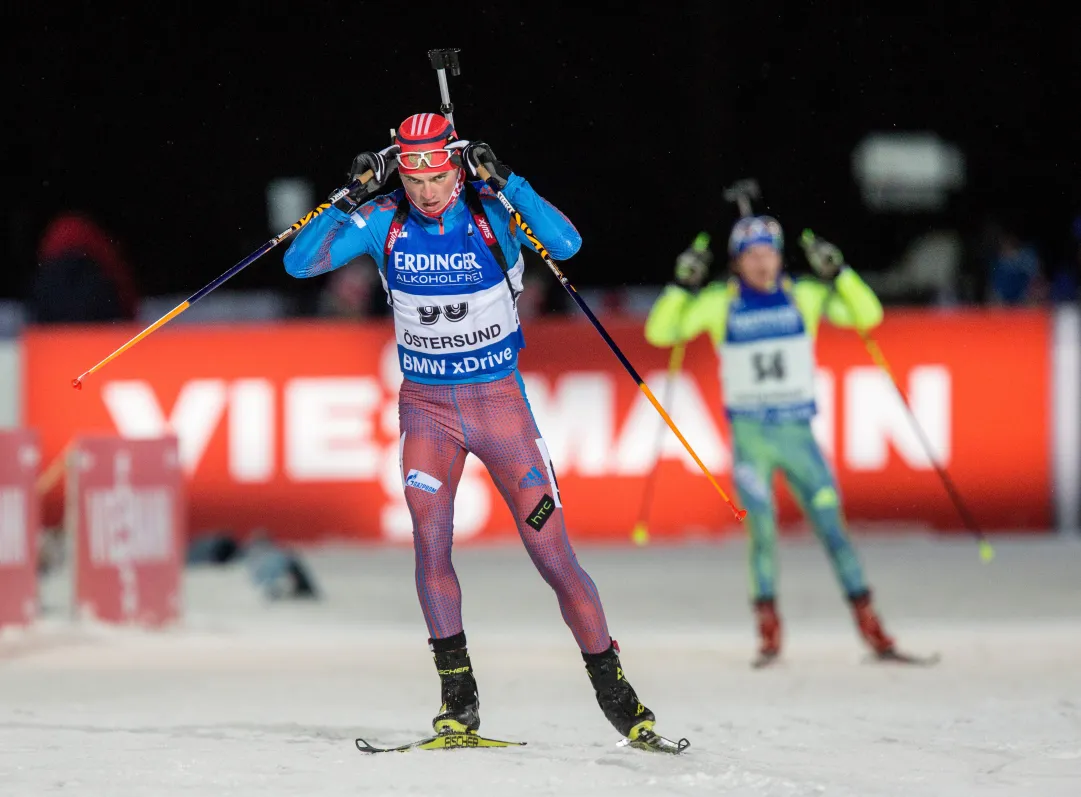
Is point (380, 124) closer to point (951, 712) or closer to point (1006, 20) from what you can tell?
point (1006, 20)

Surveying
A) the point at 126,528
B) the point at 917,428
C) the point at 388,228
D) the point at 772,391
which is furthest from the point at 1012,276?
the point at 388,228

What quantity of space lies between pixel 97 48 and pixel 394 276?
46.4 ft

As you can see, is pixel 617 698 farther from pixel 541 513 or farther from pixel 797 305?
pixel 797 305

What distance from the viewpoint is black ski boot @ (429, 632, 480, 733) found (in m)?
6.09

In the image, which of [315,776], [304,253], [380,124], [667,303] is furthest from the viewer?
[380,124]

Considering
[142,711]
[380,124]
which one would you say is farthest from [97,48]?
[142,711]

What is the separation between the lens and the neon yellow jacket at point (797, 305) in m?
8.89

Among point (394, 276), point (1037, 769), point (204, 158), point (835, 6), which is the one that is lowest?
point (1037, 769)

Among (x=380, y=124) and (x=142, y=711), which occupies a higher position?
(x=380, y=124)

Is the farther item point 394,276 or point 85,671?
point 85,671

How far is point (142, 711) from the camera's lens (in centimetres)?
715

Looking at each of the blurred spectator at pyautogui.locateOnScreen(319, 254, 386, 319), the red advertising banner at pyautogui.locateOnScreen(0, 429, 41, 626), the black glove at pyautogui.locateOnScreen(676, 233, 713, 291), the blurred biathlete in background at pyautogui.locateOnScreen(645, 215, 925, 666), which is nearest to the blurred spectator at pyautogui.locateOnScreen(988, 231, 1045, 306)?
the blurred spectator at pyautogui.locateOnScreen(319, 254, 386, 319)

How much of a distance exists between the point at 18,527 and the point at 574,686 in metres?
3.36

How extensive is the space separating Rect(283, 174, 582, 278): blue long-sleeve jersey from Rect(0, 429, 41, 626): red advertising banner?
161 inches
